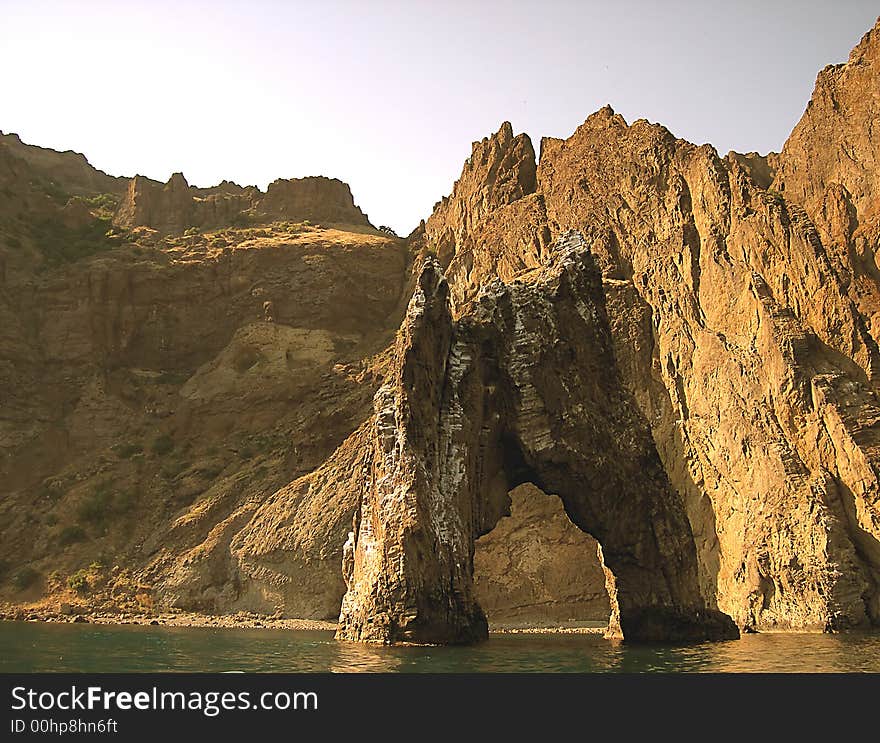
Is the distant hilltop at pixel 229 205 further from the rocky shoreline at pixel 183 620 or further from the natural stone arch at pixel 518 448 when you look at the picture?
the natural stone arch at pixel 518 448

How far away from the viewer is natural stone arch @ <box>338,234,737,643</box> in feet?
75.8

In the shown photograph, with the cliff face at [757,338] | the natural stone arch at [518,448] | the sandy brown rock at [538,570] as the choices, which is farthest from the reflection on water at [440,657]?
the sandy brown rock at [538,570]

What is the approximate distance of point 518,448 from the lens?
2630 cm

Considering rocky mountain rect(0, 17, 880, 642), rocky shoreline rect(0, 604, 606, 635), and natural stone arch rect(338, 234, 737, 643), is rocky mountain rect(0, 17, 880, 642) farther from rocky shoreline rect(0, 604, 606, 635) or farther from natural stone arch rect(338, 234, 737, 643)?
rocky shoreline rect(0, 604, 606, 635)

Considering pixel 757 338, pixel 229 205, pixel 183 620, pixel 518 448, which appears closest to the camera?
pixel 518 448

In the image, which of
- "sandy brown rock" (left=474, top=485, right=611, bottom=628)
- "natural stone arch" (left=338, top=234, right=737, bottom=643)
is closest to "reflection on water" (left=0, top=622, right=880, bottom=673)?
"natural stone arch" (left=338, top=234, right=737, bottom=643)

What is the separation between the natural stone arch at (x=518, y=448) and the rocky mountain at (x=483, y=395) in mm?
92

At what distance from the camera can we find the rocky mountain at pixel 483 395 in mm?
25703

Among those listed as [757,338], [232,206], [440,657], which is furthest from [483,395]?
[232,206]

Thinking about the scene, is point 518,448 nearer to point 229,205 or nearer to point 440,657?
point 440,657

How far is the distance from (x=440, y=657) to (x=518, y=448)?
845 cm
